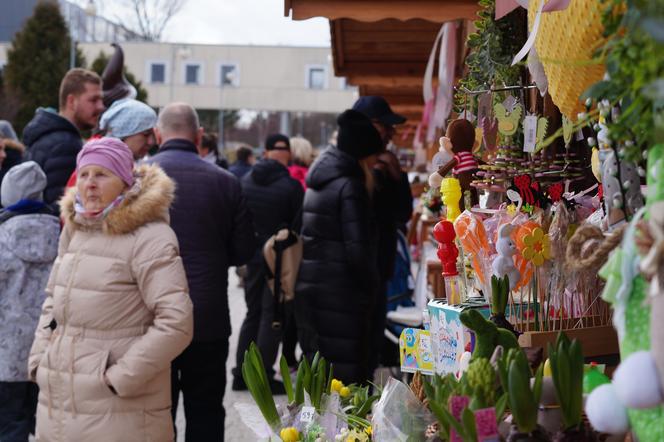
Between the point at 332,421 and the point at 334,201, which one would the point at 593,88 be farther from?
the point at 334,201

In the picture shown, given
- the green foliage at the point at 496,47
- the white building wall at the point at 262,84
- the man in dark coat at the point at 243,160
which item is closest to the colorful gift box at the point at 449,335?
the green foliage at the point at 496,47

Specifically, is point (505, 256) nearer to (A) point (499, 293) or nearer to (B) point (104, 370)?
(A) point (499, 293)

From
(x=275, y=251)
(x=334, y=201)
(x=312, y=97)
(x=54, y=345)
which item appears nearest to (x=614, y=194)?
(x=54, y=345)

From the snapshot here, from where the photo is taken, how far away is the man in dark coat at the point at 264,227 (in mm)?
6832

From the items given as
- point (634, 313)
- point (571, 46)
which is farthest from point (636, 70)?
point (571, 46)

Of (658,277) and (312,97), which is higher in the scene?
(312,97)

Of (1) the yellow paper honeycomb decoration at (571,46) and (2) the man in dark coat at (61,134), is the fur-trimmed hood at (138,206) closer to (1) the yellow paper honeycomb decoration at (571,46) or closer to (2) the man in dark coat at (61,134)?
(2) the man in dark coat at (61,134)

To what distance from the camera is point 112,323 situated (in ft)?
11.4

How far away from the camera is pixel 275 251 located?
6.09 metres

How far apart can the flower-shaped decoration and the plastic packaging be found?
1.52ft

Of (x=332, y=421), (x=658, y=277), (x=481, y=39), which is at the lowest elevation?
(x=332, y=421)

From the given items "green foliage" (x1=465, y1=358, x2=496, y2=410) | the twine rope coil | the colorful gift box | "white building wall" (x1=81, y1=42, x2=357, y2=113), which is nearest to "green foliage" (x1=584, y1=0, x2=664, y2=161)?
the twine rope coil

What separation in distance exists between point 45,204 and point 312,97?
142 feet

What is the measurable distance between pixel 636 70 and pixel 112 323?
2.63 m
